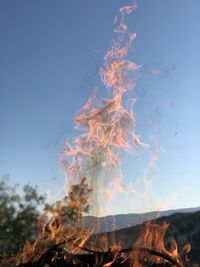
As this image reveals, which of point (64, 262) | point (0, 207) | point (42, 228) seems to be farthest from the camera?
point (0, 207)

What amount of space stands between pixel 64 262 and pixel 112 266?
349 millimetres

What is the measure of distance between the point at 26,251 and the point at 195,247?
50.4 m

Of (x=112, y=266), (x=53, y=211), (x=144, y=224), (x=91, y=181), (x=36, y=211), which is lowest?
(x=112, y=266)

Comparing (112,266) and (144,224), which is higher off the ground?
(144,224)

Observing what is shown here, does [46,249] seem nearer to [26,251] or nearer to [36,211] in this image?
[26,251]

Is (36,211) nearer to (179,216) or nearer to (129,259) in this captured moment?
(179,216)

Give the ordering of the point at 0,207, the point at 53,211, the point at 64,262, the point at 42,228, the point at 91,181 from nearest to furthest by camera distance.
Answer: the point at 64,262 → the point at 42,228 → the point at 53,211 → the point at 91,181 → the point at 0,207

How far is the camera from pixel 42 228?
13.7ft

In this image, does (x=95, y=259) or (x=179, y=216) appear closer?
(x=95, y=259)

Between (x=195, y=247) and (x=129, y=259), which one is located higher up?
(x=195, y=247)

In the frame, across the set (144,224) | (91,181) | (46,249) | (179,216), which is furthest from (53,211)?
(179,216)

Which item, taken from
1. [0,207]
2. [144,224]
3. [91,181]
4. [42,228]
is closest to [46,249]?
[42,228]

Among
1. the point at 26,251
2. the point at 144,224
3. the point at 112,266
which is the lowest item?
the point at 112,266

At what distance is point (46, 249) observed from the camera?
3352 millimetres
